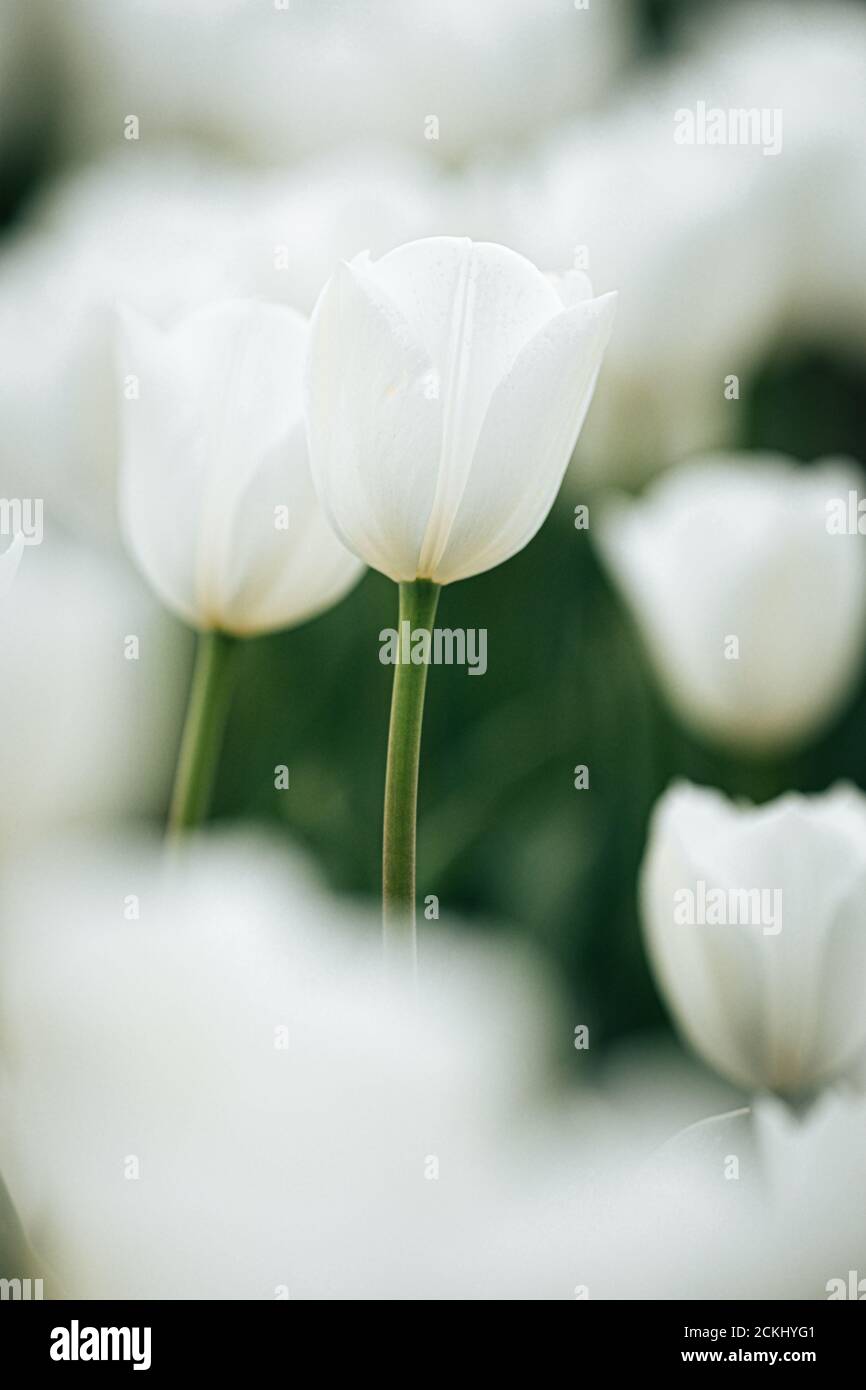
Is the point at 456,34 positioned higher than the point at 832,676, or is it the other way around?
the point at 456,34

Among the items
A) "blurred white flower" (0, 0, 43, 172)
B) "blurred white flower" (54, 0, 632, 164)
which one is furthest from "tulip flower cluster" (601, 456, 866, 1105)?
"blurred white flower" (0, 0, 43, 172)

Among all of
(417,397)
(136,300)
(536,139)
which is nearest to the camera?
(417,397)

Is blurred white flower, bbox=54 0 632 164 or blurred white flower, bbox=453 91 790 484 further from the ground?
blurred white flower, bbox=54 0 632 164

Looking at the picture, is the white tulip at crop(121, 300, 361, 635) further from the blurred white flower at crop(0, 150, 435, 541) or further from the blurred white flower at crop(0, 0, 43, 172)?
the blurred white flower at crop(0, 0, 43, 172)

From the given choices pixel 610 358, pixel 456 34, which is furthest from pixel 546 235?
pixel 456 34

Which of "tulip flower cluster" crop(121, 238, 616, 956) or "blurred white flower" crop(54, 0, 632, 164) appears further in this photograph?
"blurred white flower" crop(54, 0, 632, 164)

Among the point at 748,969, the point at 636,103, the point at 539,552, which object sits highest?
the point at 636,103

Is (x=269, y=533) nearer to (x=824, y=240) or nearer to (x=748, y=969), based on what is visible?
(x=748, y=969)
